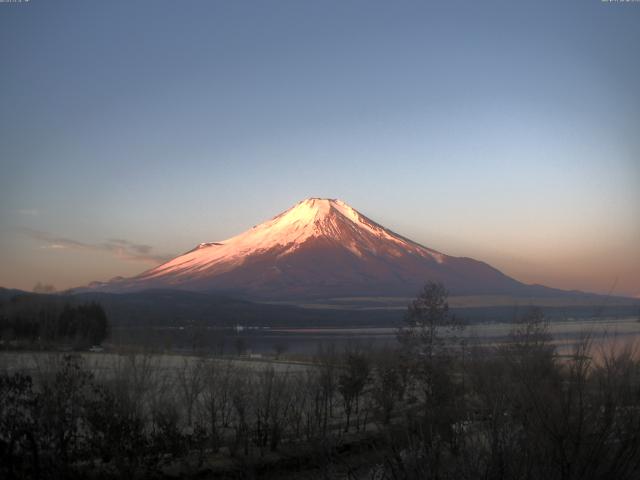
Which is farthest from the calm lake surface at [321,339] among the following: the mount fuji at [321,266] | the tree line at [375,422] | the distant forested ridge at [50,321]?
the mount fuji at [321,266]

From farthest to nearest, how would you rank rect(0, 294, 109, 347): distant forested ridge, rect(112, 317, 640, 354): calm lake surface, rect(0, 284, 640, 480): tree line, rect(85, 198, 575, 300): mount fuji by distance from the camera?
1. rect(85, 198, 575, 300): mount fuji
2. rect(0, 294, 109, 347): distant forested ridge
3. rect(112, 317, 640, 354): calm lake surface
4. rect(0, 284, 640, 480): tree line

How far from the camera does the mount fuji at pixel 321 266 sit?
117625 mm

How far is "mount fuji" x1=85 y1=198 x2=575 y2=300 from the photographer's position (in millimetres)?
117625

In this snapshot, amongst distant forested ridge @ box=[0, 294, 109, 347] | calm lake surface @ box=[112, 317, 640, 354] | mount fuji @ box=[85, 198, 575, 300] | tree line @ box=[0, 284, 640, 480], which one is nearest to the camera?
tree line @ box=[0, 284, 640, 480]

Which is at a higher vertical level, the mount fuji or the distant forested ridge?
the mount fuji

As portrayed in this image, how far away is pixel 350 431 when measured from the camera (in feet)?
49.7

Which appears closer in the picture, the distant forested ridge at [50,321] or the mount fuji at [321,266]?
the distant forested ridge at [50,321]

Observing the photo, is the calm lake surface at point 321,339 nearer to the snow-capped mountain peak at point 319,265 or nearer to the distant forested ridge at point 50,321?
the distant forested ridge at point 50,321

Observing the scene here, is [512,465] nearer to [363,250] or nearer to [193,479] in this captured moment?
[193,479]

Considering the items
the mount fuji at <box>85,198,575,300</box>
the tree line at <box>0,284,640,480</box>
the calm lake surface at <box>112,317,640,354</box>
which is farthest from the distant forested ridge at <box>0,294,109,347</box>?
the mount fuji at <box>85,198,575,300</box>

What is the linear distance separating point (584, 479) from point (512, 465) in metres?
0.49

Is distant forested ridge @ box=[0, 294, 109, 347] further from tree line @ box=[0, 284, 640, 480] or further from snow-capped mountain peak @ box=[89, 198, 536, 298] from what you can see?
snow-capped mountain peak @ box=[89, 198, 536, 298]

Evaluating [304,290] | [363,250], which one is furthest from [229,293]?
[363,250]

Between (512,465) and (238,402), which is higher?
(512,465)
